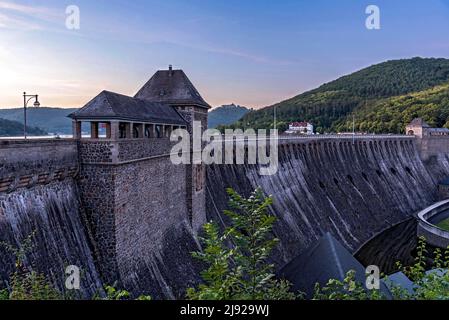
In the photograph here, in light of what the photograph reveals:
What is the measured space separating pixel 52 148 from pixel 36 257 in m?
3.53

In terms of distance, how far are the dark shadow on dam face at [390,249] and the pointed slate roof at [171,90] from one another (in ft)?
71.8

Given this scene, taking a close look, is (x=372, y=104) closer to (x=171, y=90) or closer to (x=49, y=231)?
(x=171, y=90)

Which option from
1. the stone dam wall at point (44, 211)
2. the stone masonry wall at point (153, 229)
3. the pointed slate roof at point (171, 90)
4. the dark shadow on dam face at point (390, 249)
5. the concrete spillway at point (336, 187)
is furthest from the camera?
the dark shadow on dam face at point (390, 249)

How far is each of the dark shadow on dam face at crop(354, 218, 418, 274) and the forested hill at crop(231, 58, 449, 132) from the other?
209 feet

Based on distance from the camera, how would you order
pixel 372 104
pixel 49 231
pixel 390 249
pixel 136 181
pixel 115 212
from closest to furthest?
pixel 49 231, pixel 115 212, pixel 136 181, pixel 390 249, pixel 372 104

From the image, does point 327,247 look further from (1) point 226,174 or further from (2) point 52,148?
(1) point 226,174

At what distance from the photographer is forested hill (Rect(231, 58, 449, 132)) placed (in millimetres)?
109500

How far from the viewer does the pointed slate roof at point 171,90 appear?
2150 cm

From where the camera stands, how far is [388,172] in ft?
181

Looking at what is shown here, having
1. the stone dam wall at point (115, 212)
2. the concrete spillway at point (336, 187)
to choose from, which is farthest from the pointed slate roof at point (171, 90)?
the concrete spillway at point (336, 187)

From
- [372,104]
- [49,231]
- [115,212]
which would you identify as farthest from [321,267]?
[372,104]

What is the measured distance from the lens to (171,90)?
21812 mm

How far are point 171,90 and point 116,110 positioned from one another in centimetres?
748

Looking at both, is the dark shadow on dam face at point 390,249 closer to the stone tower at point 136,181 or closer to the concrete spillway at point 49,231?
the stone tower at point 136,181
